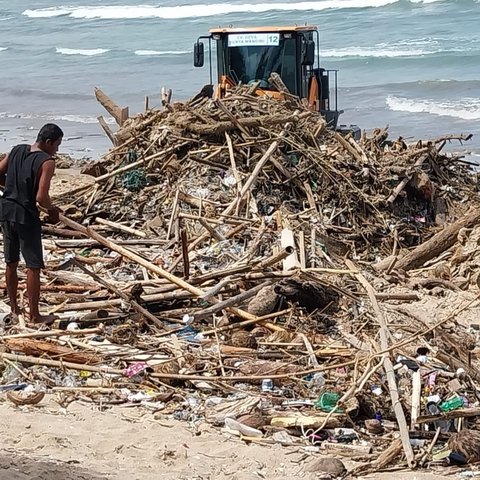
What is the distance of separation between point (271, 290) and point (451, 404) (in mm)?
1933

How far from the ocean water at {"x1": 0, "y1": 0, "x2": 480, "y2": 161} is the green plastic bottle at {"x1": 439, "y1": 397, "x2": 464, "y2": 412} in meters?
11.5

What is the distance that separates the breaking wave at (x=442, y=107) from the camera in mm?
22797

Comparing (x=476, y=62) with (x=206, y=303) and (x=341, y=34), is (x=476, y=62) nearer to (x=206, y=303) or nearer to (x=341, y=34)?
(x=341, y=34)

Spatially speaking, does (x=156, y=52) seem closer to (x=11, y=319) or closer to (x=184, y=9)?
(x=184, y=9)

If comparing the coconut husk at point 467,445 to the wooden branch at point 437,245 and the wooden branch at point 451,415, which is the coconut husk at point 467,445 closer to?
the wooden branch at point 451,415

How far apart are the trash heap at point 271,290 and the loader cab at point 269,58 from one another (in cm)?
175

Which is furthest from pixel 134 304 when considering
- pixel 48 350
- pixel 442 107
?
pixel 442 107

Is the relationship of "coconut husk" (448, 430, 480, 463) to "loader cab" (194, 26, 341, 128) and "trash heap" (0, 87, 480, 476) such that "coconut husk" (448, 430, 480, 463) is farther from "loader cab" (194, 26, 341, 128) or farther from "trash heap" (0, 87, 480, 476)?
"loader cab" (194, 26, 341, 128)

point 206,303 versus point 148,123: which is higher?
point 148,123

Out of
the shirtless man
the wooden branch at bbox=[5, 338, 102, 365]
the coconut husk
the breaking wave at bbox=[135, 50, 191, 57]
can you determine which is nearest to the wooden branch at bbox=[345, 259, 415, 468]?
the coconut husk

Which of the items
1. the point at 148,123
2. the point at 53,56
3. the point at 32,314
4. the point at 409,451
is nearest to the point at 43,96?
the point at 53,56

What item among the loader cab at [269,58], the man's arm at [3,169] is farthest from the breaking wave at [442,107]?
the man's arm at [3,169]

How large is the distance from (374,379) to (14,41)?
38.6 m

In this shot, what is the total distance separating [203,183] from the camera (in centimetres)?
1041
